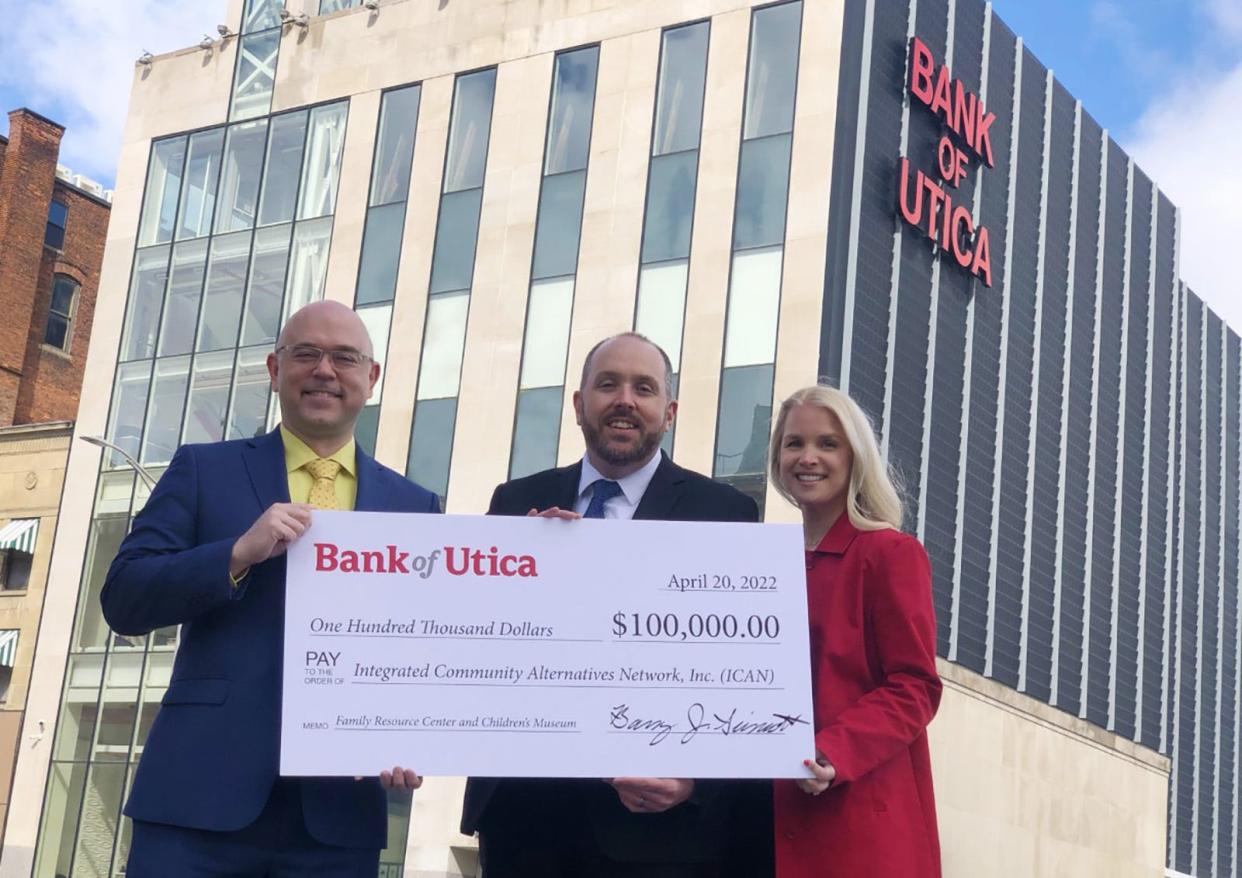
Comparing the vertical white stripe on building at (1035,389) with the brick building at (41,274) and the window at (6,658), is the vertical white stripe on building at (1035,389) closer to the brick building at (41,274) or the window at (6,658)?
the window at (6,658)

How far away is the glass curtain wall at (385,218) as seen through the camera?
3409 centimetres

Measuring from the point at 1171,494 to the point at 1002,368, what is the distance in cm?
1122

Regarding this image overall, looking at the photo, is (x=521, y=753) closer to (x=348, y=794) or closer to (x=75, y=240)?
(x=348, y=794)

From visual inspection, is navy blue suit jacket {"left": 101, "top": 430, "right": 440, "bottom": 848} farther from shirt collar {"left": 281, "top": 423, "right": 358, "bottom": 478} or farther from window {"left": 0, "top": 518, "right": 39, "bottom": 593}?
window {"left": 0, "top": 518, "right": 39, "bottom": 593}

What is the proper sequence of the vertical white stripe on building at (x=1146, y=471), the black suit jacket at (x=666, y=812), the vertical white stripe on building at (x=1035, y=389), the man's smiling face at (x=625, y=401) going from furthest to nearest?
the vertical white stripe on building at (x=1146, y=471) < the vertical white stripe on building at (x=1035, y=389) < the man's smiling face at (x=625, y=401) < the black suit jacket at (x=666, y=812)

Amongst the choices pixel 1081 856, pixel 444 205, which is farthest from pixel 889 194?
pixel 1081 856

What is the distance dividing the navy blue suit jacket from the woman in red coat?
138 centimetres

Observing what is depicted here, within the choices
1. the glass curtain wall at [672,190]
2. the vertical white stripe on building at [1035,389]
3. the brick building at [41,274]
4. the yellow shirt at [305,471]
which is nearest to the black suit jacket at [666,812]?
the yellow shirt at [305,471]

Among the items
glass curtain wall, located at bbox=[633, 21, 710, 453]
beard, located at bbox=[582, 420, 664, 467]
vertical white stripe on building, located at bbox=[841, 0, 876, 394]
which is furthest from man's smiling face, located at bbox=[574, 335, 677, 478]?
glass curtain wall, located at bbox=[633, 21, 710, 453]

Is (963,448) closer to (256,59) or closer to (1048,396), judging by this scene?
(1048,396)

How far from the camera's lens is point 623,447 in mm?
5742

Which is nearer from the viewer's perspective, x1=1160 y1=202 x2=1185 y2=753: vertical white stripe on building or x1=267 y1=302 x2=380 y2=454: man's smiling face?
x1=267 y1=302 x2=380 y2=454: man's smiling face

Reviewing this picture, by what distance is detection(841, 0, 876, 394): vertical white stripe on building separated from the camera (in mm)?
29047

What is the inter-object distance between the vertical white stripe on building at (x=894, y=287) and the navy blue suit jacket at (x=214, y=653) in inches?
949
